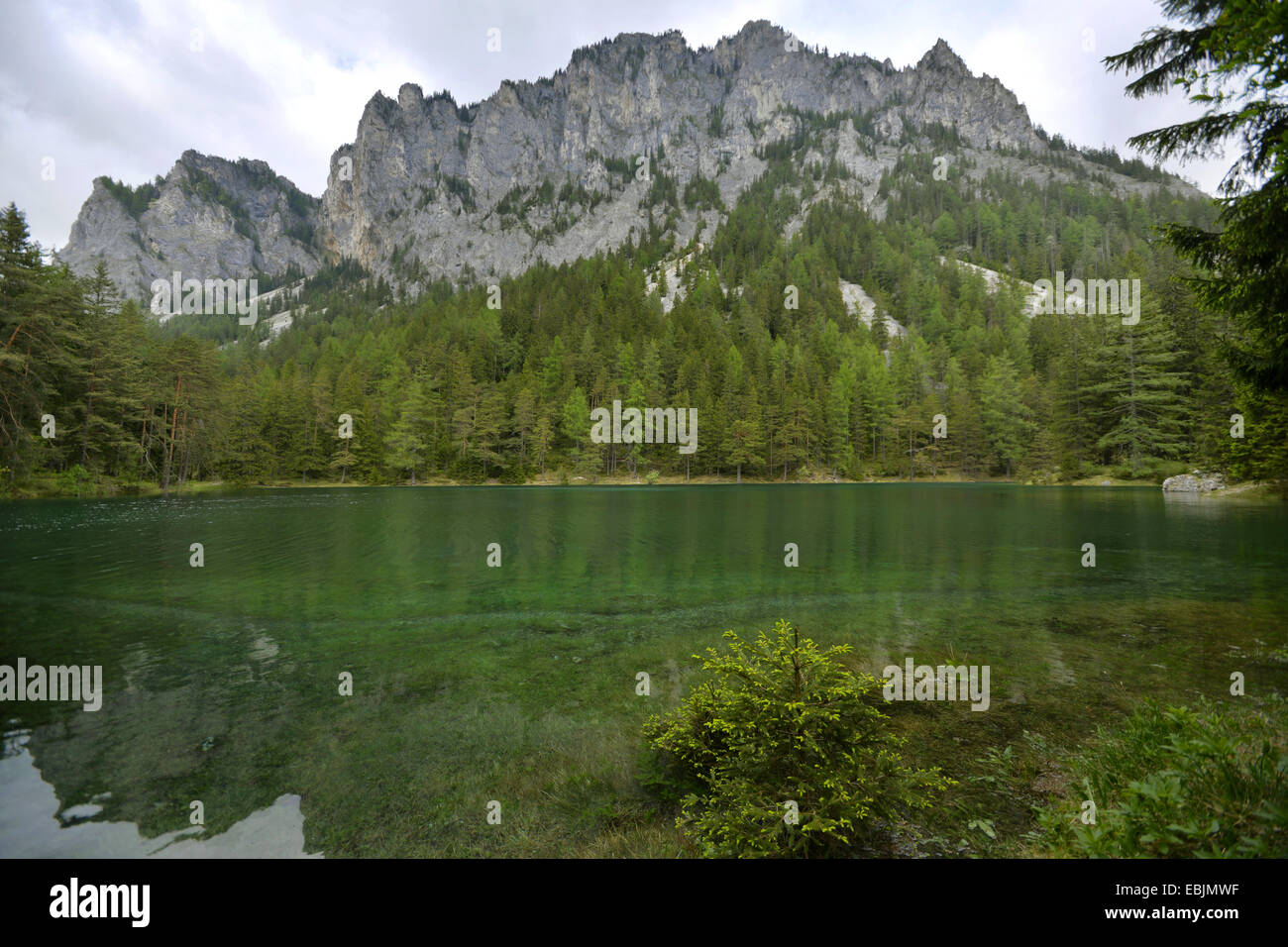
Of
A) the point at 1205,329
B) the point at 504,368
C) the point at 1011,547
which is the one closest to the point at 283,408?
the point at 504,368

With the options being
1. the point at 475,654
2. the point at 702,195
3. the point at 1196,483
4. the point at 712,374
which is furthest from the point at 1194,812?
the point at 702,195

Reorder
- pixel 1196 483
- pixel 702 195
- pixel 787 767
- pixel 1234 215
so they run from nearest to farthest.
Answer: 1. pixel 787 767
2. pixel 1234 215
3. pixel 1196 483
4. pixel 702 195

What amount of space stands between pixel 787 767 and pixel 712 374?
92399mm

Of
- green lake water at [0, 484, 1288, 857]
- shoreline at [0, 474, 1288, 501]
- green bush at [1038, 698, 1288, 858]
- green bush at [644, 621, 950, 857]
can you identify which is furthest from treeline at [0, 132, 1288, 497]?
green bush at [644, 621, 950, 857]

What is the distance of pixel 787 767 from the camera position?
4.44 metres

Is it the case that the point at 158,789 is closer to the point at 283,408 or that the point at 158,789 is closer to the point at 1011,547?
the point at 1011,547

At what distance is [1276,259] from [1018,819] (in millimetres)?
11305

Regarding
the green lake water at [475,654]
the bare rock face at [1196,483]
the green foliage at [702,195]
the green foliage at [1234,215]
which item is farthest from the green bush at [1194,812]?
the green foliage at [702,195]

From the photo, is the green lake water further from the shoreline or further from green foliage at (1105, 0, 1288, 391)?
the shoreline

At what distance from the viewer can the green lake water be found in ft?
16.7

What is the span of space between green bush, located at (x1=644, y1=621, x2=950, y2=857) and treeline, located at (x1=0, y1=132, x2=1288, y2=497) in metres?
13.7

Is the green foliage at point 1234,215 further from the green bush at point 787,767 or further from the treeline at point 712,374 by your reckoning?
the green bush at point 787,767

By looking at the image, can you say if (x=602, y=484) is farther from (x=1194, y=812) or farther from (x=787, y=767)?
(x=1194, y=812)

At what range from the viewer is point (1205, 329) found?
55.2m
